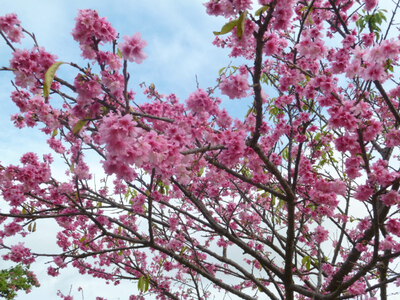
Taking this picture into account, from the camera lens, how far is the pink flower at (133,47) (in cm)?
256

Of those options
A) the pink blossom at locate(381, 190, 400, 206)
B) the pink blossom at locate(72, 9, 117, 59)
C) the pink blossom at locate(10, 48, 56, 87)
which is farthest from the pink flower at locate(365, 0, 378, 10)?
the pink blossom at locate(10, 48, 56, 87)

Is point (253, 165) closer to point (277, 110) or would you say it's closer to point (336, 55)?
point (336, 55)

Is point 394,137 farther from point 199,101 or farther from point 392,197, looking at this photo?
Result: point 199,101

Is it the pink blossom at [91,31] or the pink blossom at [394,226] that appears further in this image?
the pink blossom at [394,226]

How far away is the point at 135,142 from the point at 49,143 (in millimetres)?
3589

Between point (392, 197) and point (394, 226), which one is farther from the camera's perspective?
point (394, 226)

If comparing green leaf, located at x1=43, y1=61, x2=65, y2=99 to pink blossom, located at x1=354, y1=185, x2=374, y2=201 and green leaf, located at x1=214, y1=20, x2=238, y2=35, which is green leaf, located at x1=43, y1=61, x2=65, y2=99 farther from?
pink blossom, located at x1=354, y1=185, x2=374, y2=201

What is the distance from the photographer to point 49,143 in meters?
5.27

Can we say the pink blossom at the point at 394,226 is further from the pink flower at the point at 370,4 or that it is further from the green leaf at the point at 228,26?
the pink flower at the point at 370,4

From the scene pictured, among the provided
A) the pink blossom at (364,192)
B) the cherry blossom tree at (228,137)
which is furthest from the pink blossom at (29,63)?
the pink blossom at (364,192)

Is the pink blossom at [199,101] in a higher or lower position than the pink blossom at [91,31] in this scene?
lower

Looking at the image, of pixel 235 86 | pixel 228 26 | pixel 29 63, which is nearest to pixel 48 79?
pixel 29 63

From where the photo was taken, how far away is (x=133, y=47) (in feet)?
8.39

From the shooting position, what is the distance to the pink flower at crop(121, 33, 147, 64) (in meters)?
2.56
